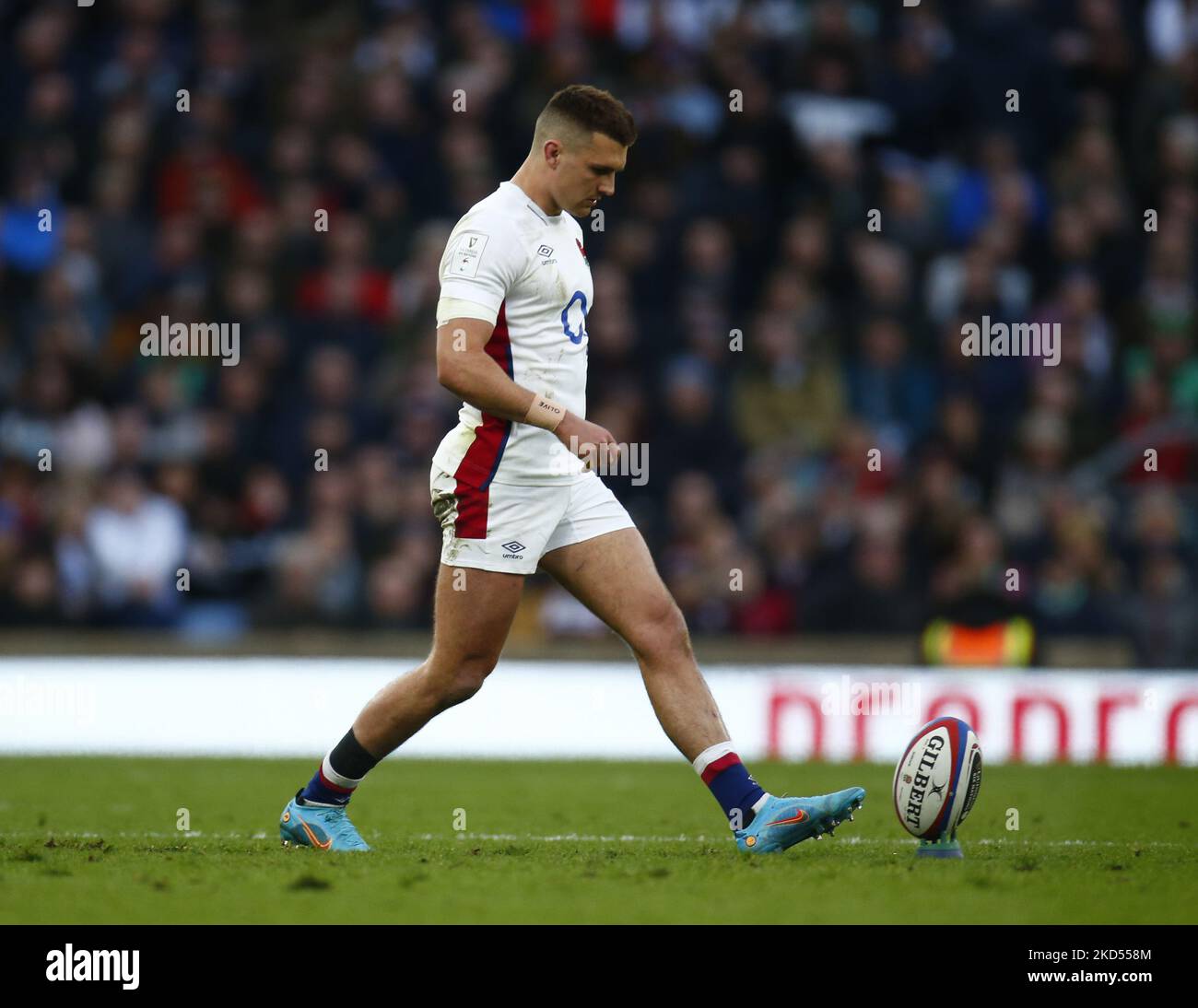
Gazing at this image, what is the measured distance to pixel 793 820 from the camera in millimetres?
6379

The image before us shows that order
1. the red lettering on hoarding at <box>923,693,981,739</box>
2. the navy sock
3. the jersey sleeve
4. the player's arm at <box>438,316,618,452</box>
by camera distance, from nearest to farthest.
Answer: the player's arm at <box>438,316,618,452</box>
the jersey sleeve
the navy sock
the red lettering on hoarding at <box>923,693,981,739</box>

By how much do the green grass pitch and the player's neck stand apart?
220 centimetres

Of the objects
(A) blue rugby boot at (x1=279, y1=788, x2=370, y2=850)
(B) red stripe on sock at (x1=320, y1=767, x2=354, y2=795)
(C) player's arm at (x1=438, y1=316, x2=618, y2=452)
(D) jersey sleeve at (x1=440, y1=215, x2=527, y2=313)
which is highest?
(D) jersey sleeve at (x1=440, y1=215, x2=527, y2=313)

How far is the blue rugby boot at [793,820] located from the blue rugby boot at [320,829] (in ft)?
4.45

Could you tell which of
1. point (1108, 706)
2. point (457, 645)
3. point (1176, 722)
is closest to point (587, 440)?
point (457, 645)

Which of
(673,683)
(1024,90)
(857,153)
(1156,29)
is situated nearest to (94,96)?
(857,153)

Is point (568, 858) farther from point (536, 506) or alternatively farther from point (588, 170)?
point (588, 170)

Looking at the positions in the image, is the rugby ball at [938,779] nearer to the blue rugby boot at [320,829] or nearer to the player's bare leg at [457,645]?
the player's bare leg at [457,645]

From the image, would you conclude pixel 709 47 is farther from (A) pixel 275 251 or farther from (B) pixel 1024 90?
(A) pixel 275 251

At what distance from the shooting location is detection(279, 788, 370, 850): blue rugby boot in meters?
6.79

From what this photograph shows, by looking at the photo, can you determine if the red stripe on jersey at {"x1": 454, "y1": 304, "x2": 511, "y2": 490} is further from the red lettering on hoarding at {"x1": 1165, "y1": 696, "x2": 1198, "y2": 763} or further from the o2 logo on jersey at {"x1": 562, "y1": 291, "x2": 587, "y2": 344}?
the red lettering on hoarding at {"x1": 1165, "y1": 696, "x2": 1198, "y2": 763}

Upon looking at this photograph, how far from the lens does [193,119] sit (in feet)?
50.4

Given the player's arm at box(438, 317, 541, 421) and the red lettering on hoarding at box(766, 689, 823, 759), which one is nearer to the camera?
the player's arm at box(438, 317, 541, 421)

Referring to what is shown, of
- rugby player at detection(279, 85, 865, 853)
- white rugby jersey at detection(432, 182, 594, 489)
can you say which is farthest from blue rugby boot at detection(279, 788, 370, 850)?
white rugby jersey at detection(432, 182, 594, 489)
